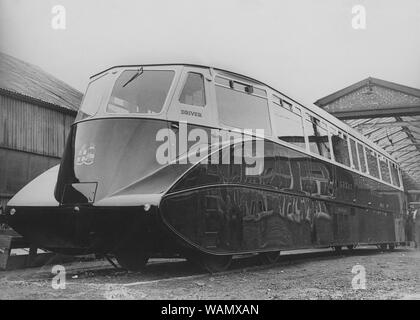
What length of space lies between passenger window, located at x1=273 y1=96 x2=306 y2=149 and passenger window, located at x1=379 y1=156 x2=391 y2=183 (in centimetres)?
541

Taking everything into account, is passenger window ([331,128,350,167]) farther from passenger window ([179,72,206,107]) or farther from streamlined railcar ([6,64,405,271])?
passenger window ([179,72,206,107])

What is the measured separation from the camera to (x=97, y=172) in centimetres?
612

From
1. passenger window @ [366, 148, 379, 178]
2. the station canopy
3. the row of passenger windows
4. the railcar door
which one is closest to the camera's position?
the railcar door

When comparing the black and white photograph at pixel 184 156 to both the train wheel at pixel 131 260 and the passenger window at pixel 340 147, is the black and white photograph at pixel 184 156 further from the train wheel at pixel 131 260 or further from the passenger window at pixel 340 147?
the passenger window at pixel 340 147

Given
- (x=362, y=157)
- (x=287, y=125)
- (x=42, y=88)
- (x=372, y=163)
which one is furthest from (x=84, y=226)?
(x=372, y=163)

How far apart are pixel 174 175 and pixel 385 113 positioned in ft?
23.3

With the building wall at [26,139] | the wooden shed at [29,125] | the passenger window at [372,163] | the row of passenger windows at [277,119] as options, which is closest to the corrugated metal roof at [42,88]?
the wooden shed at [29,125]

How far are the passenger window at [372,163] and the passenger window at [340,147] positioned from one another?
5.39 ft

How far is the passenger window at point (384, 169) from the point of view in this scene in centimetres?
1342

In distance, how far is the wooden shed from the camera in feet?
37.0

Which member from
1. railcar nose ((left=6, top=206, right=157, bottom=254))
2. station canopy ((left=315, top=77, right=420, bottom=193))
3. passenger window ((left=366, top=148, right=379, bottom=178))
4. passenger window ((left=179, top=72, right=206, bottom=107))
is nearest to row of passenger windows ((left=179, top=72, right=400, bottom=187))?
passenger window ((left=179, top=72, right=206, bottom=107))

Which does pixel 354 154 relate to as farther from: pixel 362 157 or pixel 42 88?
pixel 42 88
